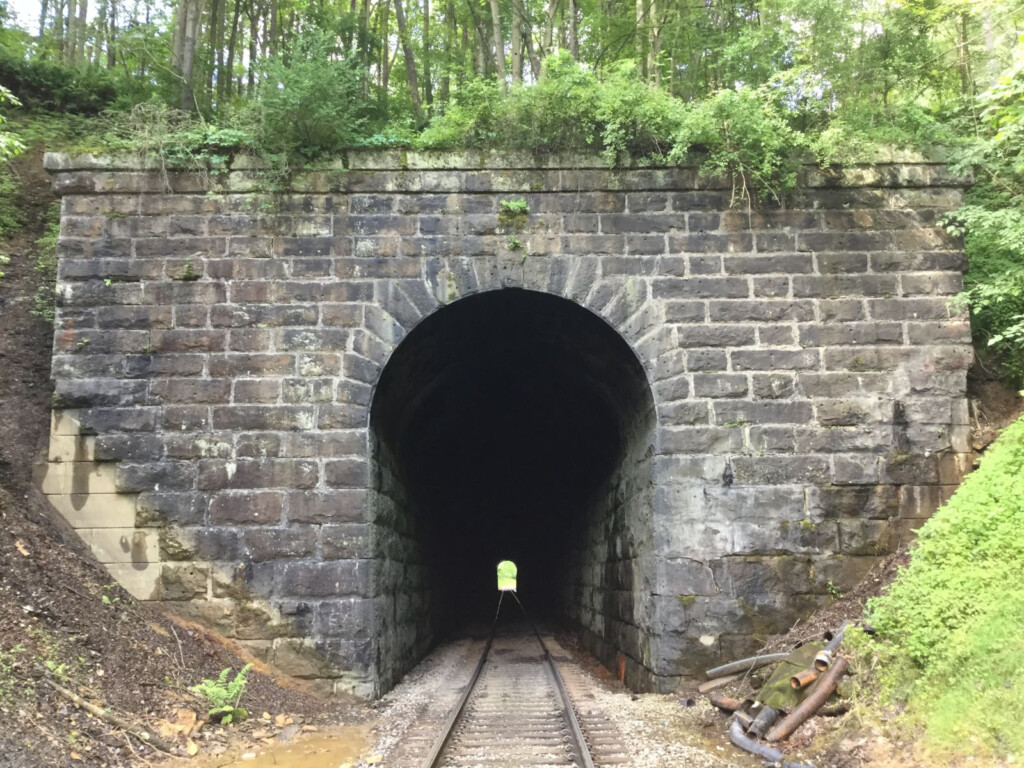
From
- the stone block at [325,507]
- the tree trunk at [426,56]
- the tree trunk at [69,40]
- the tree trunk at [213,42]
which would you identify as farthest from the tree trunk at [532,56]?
the stone block at [325,507]

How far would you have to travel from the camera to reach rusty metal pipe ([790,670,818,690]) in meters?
5.50

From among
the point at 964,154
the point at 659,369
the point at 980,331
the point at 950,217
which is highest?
the point at 964,154

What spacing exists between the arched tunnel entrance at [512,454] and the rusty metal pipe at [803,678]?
6.47ft

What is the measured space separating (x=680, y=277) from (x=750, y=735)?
159 inches

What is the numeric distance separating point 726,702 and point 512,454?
9834 mm

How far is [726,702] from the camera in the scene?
6000 millimetres

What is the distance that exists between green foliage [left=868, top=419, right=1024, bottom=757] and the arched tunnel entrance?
102 inches

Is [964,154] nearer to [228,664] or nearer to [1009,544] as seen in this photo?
[1009,544]

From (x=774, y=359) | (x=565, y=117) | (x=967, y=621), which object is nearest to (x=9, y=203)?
(x=565, y=117)

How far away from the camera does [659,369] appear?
720 centimetres

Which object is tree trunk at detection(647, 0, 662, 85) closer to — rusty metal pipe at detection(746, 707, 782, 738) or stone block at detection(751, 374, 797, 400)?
→ stone block at detection(751, 374, 797, 400)

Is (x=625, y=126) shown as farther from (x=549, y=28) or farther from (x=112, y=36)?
(x=112, y=36)

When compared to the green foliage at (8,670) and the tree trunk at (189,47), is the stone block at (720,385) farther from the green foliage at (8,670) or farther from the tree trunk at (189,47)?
the tree trunk at (189,47)

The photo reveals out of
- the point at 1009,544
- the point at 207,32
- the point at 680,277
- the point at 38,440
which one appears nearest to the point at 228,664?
the point at 38,440
